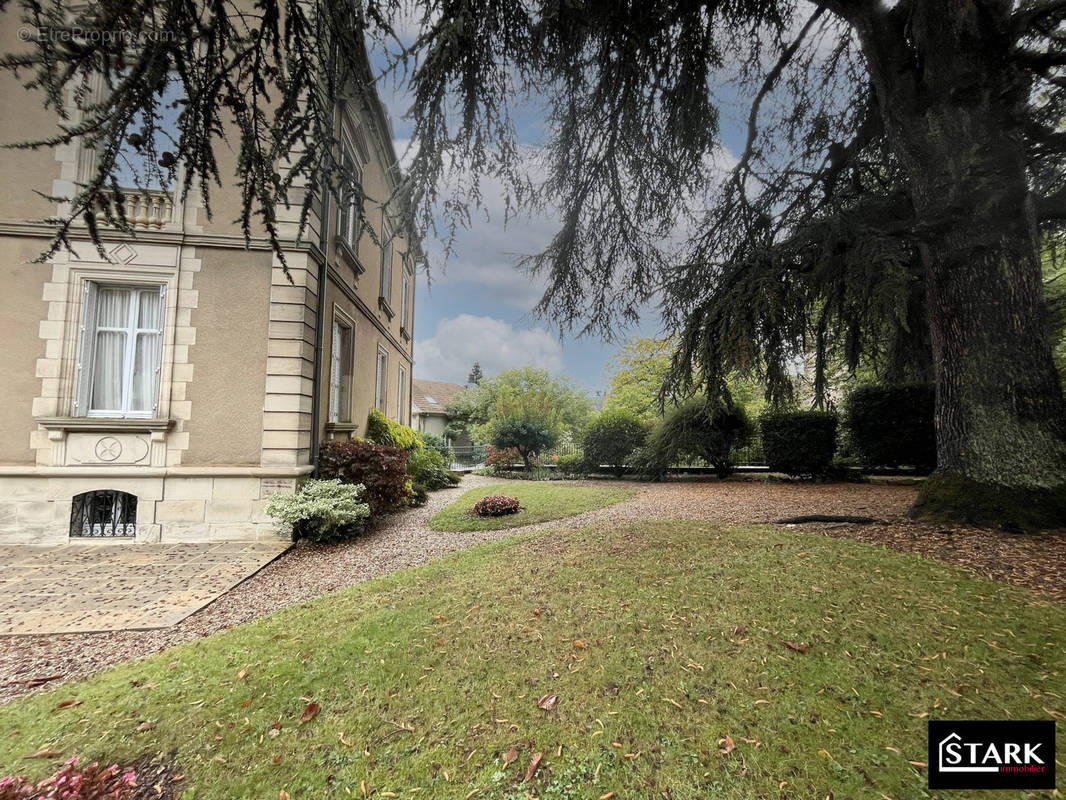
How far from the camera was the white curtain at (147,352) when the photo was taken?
6258 millimetres

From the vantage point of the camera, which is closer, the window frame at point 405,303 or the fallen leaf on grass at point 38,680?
the fallen leaf on grass at point 38,680

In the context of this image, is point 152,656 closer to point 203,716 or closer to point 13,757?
point 13,757

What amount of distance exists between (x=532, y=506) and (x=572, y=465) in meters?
6.45

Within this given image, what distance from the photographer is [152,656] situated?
289 cm

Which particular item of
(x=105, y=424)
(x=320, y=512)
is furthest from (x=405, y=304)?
(x=320, y=512)

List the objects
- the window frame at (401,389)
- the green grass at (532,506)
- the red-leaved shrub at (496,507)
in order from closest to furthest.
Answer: the green grass at (532,506), the red-leaved shrub at (496,507), the window frame at (401,389)

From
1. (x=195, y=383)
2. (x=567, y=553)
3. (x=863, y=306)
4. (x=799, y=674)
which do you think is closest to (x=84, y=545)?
(x=195, y=383)

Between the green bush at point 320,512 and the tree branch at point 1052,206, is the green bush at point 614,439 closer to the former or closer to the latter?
the green bush at point 320,512

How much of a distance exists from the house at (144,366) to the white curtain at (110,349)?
2 centimetres

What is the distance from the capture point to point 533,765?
1.79 meters

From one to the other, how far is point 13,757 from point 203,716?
69cm

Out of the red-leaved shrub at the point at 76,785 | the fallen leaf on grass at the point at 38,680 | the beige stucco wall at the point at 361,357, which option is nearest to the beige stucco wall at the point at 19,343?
the beige stucco wall at the point at 361,357

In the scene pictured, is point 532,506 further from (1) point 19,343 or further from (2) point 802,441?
(1) point 19,343

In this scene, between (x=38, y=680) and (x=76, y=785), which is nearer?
(x=76, y=785)
